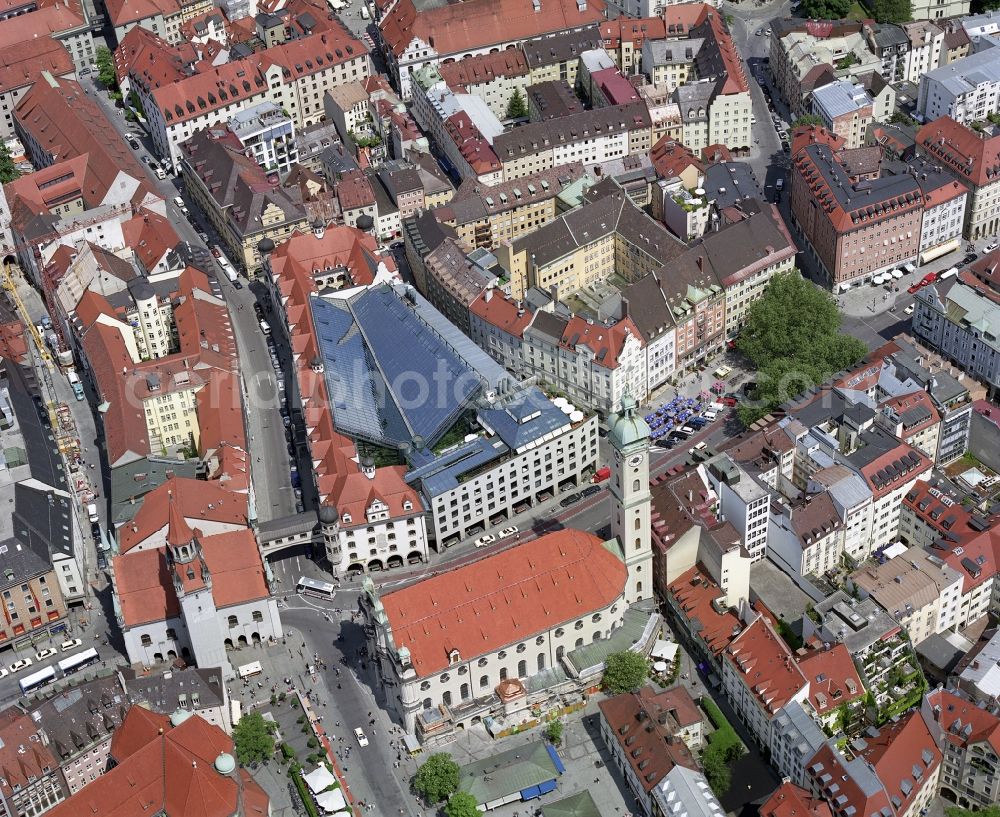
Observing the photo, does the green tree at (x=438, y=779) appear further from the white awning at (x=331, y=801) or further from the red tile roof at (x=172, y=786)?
the red tile roof at (x=172, y=786)

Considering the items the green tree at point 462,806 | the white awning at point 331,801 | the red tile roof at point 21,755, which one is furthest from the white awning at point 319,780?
the red tile roof at point 21,755

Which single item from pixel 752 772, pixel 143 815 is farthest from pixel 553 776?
pixel 143 815

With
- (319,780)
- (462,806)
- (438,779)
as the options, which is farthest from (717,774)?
(319,780)

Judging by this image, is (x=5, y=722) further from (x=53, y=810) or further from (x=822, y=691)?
(x=822, y=691)

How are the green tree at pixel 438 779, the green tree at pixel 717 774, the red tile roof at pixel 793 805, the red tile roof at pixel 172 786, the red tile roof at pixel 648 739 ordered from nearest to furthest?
the red tile roof at pixel 793 805 → the red tile roof at pixel 172 786 → the red tile roof at pixel 648 739 → the green tree at pixel 438 779 → the green tree at pixel 717 774

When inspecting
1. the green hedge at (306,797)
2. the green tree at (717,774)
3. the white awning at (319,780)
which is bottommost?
the green tree at (717,774)

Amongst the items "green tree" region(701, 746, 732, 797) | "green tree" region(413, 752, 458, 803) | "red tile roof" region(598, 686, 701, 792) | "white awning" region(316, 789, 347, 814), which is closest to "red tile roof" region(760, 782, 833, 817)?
"green tree" region(701, 746, 732, 797)
